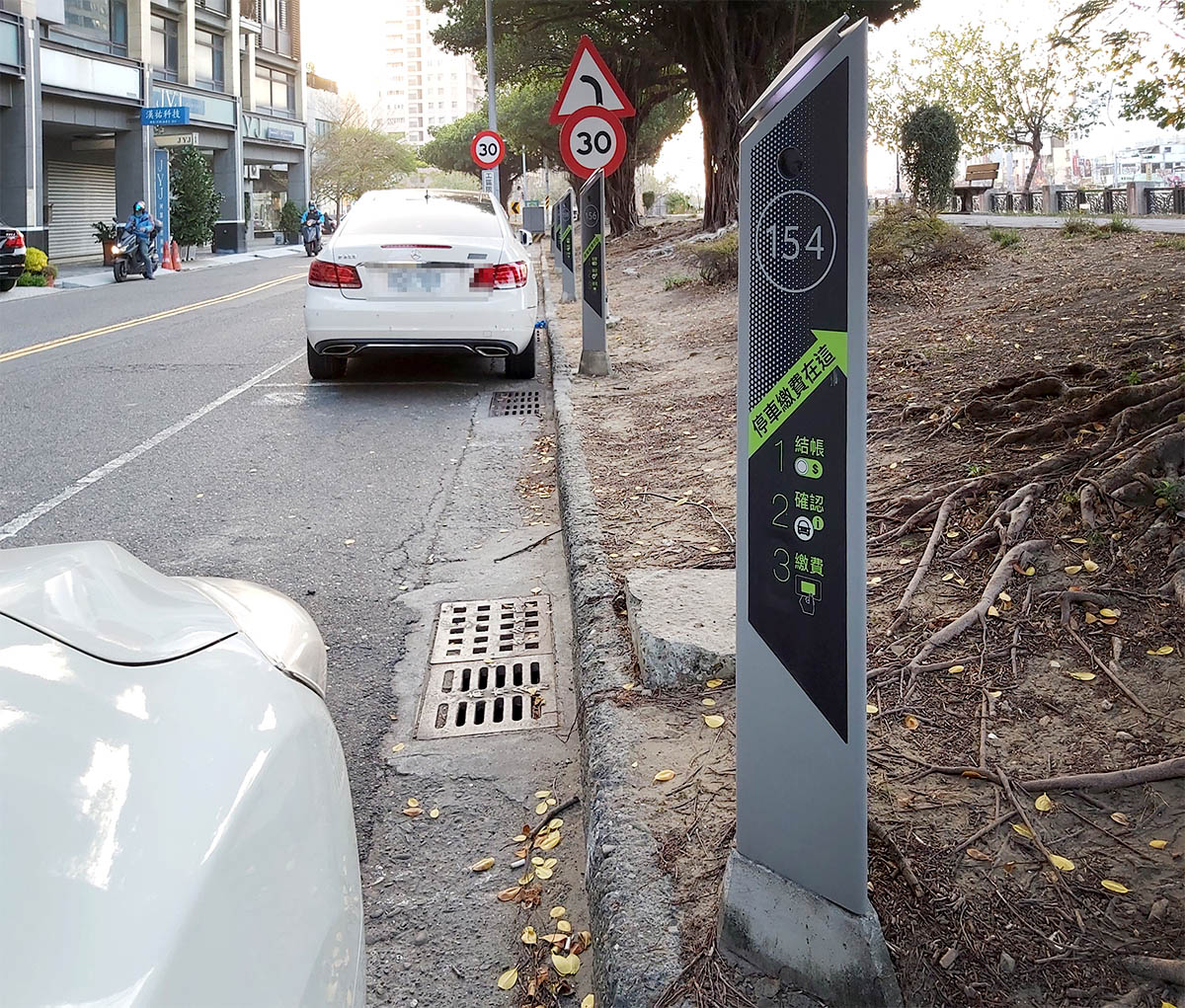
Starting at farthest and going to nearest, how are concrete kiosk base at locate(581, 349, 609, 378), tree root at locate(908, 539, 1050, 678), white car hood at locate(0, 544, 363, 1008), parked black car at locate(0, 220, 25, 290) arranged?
parked black car at locate(0, 220, 25, 290), concrete kiosk base at locate(581, 349, 609, 378), tree root at locate(908, 539, 1050, 678), white car hood at locate(0, 544, 363, 1008)

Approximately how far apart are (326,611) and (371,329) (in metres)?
5.06

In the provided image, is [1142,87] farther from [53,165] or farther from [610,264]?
[53,165]

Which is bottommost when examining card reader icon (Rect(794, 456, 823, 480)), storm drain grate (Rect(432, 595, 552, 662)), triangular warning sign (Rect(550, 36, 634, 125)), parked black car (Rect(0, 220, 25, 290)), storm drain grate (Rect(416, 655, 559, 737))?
storm drain grate (Rect(416, 655, 559, 737))

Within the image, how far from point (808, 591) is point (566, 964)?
1.04 meters

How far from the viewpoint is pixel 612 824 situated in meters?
2.89

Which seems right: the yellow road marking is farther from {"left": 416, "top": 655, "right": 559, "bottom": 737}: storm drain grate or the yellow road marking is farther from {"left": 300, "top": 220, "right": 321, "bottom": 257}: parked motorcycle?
{"left": 300, "top": 220, "right": 321, "bottom": 257}: parked motorcycle

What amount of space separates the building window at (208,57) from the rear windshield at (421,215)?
3784 cm

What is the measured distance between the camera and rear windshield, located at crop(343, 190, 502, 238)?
9.90m

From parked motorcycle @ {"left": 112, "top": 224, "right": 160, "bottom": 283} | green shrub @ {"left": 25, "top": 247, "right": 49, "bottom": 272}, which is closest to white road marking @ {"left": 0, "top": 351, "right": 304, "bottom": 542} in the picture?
green shrub @ {"left": 25, "top": 247, "right": 49, "bottom": 272}

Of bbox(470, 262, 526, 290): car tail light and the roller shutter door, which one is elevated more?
the roller shutter door

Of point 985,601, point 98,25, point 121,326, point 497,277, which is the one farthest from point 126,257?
point 985,601

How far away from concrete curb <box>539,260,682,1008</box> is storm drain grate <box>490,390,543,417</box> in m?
4.14

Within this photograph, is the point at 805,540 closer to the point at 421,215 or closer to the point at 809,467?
the point at 809,467

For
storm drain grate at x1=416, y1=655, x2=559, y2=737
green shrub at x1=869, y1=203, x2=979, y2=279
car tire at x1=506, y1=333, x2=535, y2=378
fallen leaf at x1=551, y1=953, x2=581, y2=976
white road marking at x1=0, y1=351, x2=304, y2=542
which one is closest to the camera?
fallen leaf at x1=551, y1=953, x2=581, y2=976
